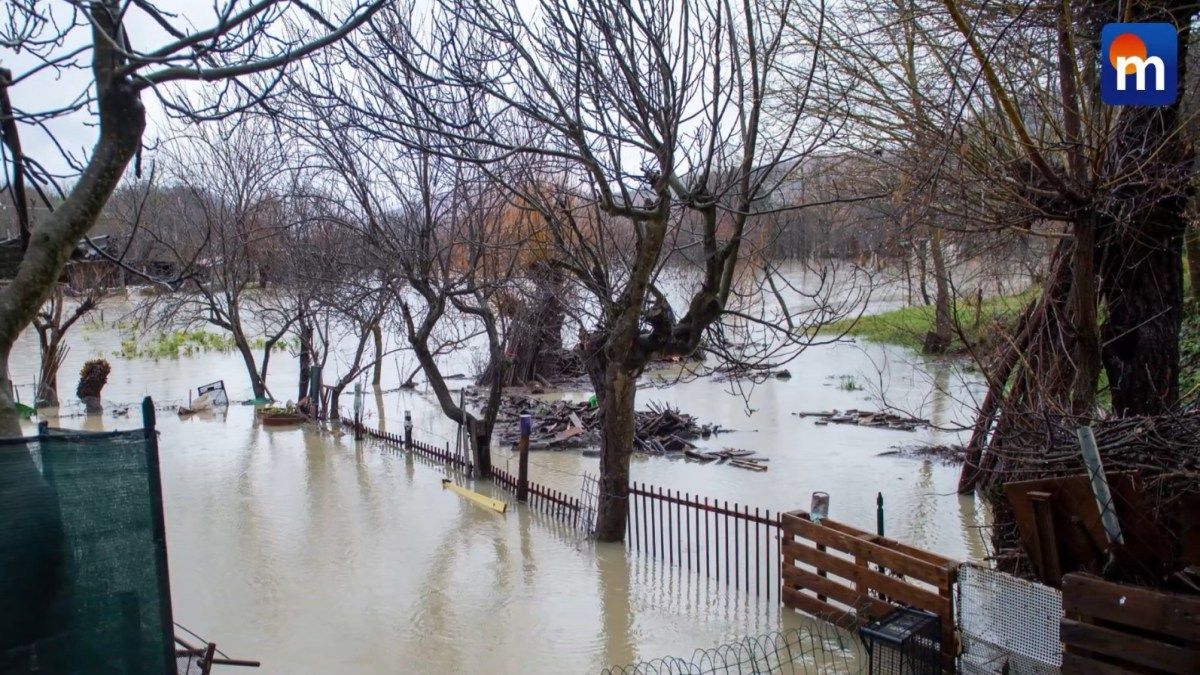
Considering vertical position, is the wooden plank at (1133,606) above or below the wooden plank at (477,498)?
above

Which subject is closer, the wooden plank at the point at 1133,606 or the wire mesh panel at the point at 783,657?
the wooden plank at the point at 1133,606

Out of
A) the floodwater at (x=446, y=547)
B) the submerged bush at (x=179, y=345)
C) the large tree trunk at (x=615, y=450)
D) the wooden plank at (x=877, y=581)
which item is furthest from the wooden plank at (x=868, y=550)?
the submerged bush at (x=179, y=345)

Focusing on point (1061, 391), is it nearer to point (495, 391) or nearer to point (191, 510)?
point (495, 391)

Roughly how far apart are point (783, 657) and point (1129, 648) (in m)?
2.74

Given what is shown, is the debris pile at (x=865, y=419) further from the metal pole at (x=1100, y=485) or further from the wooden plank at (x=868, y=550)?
the metal pole at (x=1100, y=485)

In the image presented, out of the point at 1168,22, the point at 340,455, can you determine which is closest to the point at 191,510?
the point at 340,455

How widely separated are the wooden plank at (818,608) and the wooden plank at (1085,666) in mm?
2065

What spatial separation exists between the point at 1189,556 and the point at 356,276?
15388 millimetres

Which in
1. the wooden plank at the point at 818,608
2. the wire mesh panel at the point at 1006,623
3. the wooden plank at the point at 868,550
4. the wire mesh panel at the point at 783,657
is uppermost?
the wooden plank at the point at 868,550

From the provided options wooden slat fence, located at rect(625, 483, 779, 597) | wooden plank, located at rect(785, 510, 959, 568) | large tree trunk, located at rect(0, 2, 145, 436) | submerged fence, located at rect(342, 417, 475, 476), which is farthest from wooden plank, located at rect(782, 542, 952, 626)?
submerged fence, located at rect(342, 417, 475, 476)

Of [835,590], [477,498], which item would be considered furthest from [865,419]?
[835,590]

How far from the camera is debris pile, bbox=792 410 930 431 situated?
62.7ft

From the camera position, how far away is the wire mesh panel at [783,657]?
22.7 feet

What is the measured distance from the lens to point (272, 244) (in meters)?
23.8
